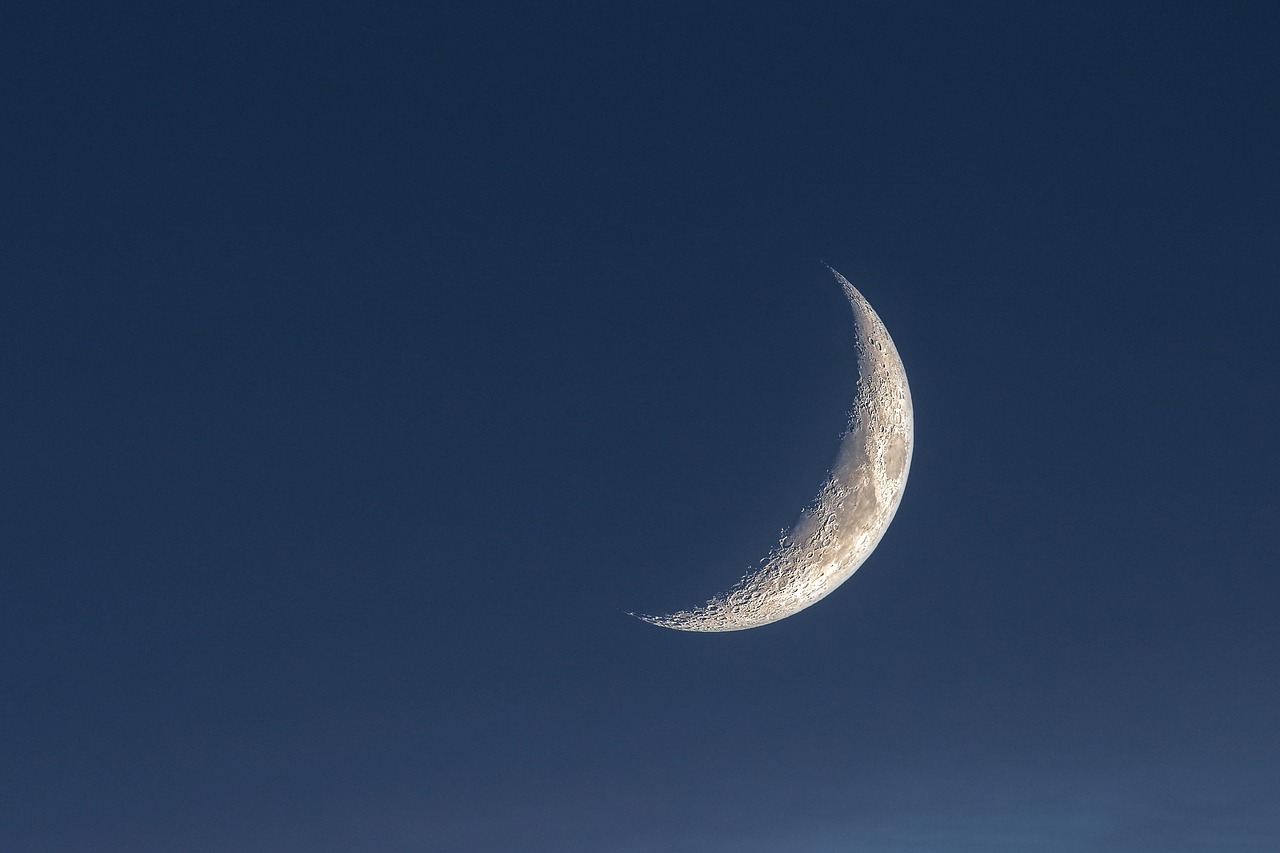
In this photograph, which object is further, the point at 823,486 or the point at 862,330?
the point at 862,330

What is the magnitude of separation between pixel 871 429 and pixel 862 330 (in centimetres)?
141

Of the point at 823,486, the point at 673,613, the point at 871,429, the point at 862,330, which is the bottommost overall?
the point at 673,613

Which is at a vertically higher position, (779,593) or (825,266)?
(825,266)

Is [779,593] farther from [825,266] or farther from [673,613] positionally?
[825,266]

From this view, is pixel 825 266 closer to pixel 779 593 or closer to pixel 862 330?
pixel 862 330

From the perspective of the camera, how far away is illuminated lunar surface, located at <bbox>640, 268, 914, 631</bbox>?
460 inches

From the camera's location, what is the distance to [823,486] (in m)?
11.5

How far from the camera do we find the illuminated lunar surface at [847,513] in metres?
11.7

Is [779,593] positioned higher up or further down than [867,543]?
further down

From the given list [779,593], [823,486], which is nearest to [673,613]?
[779,593]

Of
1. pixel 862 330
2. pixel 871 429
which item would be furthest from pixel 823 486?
pixel 862 330

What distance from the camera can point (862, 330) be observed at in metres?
12.3

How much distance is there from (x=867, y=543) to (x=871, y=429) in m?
→ 1.75

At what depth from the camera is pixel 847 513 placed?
11.9 m
